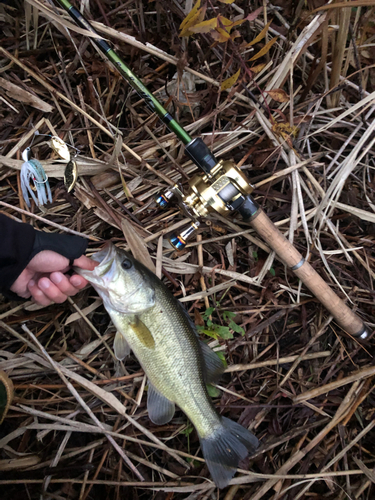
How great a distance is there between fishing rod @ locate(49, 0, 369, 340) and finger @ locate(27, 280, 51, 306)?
3.54ft

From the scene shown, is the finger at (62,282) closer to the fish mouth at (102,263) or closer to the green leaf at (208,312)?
the fish mouth at (102,263)

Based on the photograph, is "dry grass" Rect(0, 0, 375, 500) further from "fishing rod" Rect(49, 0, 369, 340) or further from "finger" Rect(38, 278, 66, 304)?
"finger" Rect(38, 278, 66, 304)

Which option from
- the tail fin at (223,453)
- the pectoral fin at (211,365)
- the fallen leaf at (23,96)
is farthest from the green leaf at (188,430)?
the fallen leaf at (23,96)

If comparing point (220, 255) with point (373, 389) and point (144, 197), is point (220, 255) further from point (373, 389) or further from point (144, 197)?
point (373, 389)

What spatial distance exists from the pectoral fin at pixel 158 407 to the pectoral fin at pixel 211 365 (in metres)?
0.37

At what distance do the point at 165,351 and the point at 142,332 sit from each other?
0.23 m

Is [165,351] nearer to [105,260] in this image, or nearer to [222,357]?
[222,357]

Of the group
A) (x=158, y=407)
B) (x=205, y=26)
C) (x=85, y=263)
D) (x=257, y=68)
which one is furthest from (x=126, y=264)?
(x=257, y=68)

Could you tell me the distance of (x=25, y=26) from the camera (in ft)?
9.16

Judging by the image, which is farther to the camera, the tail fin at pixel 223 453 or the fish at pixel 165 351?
the tail fin at pixel 223 453

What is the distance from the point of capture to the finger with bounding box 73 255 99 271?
248cm

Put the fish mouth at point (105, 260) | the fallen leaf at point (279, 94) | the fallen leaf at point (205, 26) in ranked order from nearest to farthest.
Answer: the fallen leaf at point (205, 26) → the fish mouth at point (105, 260) → the fallen leaf at point (279, 94)

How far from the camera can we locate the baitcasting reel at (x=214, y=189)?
7.82 feet

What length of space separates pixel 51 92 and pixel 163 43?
1.05 metres
